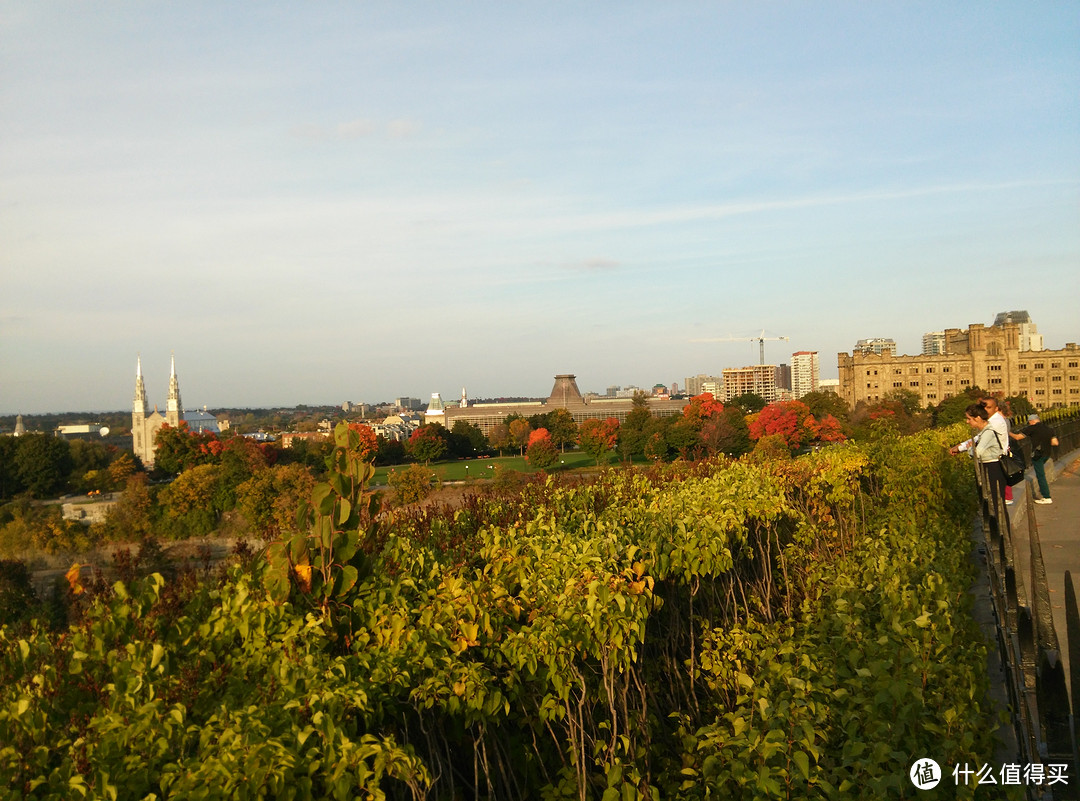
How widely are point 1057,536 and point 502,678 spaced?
6.62 meters

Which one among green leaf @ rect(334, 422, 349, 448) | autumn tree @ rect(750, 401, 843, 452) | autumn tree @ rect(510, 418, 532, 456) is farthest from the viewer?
autumn tree @ rect(510, 418, 532, 456)

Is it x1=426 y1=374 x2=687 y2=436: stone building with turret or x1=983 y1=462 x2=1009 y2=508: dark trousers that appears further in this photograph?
x1=426 y1=374 x2=687 y2=436: stone building with turret

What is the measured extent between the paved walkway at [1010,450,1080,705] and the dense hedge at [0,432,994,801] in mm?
605

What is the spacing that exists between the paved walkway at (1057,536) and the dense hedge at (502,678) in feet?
1.98

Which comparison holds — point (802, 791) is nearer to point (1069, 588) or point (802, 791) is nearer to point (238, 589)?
point (1069, 588)

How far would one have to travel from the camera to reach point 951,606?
455 cm

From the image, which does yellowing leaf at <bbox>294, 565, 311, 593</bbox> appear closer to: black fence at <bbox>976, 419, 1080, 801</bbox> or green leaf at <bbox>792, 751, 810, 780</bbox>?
green leaf at <bbox>792, 751, 810, 780</bbox>

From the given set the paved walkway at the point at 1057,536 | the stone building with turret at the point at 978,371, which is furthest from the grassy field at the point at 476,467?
the stone building with turret at the point at 978,371

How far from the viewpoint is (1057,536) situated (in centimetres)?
734

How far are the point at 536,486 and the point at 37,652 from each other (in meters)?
3.66

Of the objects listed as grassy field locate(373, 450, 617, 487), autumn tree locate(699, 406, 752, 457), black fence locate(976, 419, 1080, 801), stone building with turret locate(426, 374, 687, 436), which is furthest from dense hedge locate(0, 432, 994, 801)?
stone building with turret locate(426, 374, 687, 436)

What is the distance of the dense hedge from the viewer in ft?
6.72

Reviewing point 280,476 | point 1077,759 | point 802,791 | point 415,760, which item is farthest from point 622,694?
point 280,476

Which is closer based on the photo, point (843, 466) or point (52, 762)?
point (52, 762)
